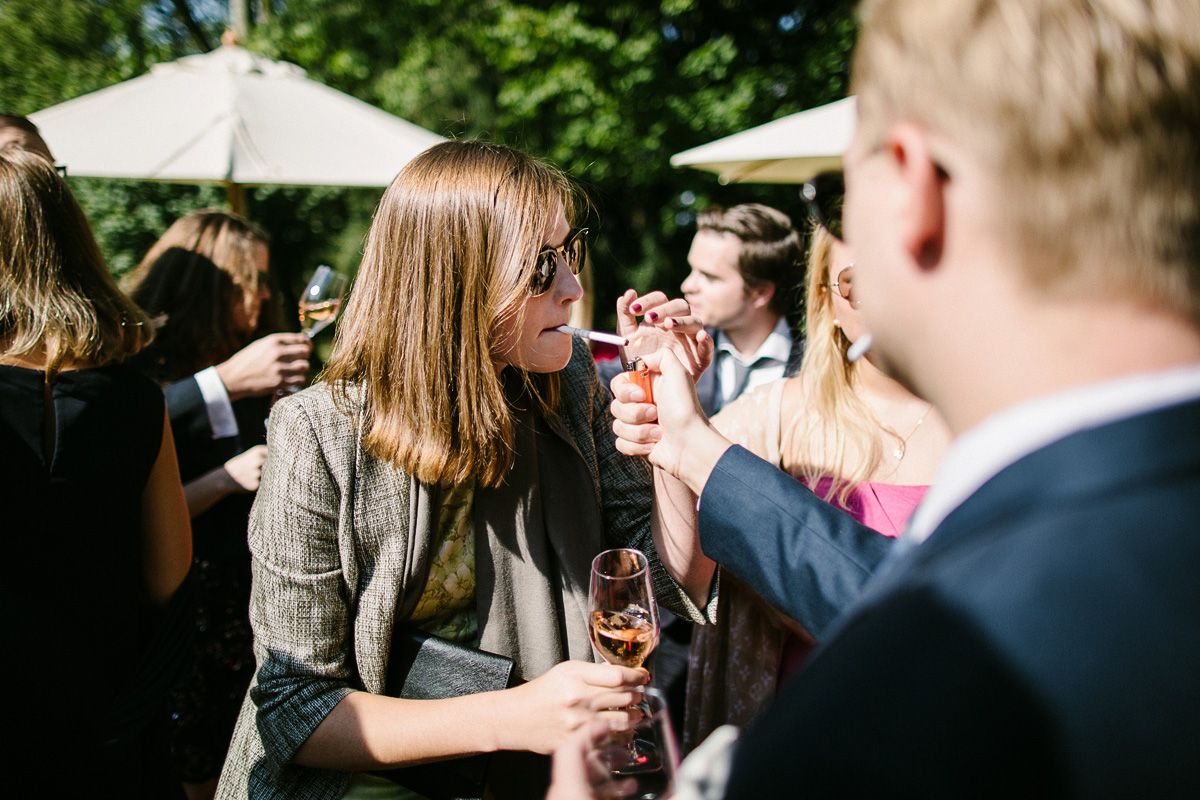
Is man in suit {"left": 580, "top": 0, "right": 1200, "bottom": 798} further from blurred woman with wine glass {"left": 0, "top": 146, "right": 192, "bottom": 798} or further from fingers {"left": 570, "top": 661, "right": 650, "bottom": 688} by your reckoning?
blurred woman with wine glass {"left": 0, "top": 146, "right": 192, "bottom": 798}

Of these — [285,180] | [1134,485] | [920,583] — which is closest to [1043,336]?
[1134,485]

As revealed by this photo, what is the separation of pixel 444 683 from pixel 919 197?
141cm

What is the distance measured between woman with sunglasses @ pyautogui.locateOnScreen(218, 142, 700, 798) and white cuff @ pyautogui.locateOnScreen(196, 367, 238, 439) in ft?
5.41

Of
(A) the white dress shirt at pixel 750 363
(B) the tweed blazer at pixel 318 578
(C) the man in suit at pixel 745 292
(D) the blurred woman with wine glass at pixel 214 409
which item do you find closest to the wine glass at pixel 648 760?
(B) the tweed blazer at pixel 318 578

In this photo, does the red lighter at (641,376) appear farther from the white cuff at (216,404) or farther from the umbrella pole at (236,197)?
the umbrella pole at (236,197)

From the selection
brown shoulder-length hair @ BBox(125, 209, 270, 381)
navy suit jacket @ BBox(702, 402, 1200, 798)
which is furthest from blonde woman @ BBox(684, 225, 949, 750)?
brown shoulder-length hair @ BBox(125, 209, 270, 381)

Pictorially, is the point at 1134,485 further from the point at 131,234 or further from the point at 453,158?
the point at 131,234

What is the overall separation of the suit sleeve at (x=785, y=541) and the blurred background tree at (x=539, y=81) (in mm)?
10134

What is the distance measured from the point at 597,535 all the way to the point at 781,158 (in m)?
4.47

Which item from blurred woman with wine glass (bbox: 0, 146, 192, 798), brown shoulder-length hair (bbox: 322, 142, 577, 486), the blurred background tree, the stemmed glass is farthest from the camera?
the blurred background tree

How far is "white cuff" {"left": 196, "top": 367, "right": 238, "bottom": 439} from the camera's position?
331cm

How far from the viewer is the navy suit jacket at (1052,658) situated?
606 mm

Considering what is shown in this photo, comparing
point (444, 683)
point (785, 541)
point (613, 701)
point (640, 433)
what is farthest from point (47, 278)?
point (785, 541)

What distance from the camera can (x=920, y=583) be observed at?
0.66 meters
